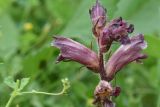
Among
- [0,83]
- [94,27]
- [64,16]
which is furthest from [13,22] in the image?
[94,27]

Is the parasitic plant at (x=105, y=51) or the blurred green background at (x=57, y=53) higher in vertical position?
the blurred green background at (x=57, y=53)

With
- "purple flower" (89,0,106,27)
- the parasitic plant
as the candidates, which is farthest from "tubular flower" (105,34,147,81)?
"purple flower" (89,0,106,27)

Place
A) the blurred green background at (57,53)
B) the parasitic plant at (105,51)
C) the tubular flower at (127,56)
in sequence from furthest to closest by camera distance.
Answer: the blurred green background at (57,53)
the tubular flower at (127,56)
the parasitic plant at (105,51)

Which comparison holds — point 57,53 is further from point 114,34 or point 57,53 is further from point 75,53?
point 114,34

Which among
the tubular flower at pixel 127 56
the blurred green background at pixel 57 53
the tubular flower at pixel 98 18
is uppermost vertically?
the blurred green background at pixel 57 53

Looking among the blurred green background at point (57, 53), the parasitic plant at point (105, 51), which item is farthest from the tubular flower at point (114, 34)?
the blurred green background at point (57, 53)

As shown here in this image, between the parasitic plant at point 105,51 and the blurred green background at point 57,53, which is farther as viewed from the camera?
the blurred green background at point 57,53

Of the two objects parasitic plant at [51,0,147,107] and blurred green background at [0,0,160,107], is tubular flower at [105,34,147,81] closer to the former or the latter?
parasitic plant at [51,0,147,107]

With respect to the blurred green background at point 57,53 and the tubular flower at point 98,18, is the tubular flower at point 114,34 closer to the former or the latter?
the tubular flower at point 98,18

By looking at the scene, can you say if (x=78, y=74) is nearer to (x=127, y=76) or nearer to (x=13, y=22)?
(x=127, y=76)
